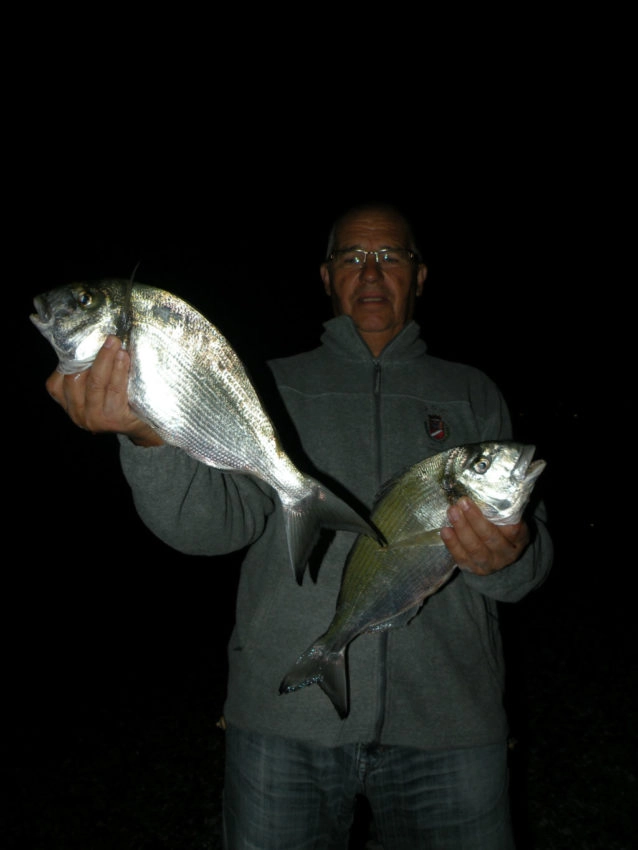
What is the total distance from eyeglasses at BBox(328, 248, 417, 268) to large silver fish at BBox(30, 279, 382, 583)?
1316 millimetres

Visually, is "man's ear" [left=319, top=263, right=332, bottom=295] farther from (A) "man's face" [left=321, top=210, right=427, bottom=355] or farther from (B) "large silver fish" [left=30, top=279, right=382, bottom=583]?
(B) "large silver fish" [left=30, top=279, right=382, bottom=583]

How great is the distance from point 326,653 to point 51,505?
44.9 ft

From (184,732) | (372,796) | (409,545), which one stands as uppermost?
(409,545)

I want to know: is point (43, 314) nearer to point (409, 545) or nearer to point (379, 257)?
point (409, 545)

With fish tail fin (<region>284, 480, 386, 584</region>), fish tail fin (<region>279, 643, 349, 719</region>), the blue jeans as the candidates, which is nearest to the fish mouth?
fish tail fin (<region>284, 480, 386, 584</region>)

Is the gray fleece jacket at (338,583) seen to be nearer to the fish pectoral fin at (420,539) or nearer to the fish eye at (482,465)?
the fish pectoral fin at (420,539)

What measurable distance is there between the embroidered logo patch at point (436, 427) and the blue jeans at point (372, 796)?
3.97ft

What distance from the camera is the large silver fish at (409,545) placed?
186 centimetres

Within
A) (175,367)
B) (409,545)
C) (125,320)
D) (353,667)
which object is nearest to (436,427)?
(409,545)

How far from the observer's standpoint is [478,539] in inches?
72.3

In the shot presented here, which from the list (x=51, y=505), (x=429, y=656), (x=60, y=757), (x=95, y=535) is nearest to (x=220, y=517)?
(x=429, y=656)

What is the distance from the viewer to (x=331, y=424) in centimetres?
236

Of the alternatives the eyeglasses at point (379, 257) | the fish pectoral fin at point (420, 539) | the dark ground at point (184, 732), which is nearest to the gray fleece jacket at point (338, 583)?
the fish pectoral fin at point (420, 539)

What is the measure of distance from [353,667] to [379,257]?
1.88 m
